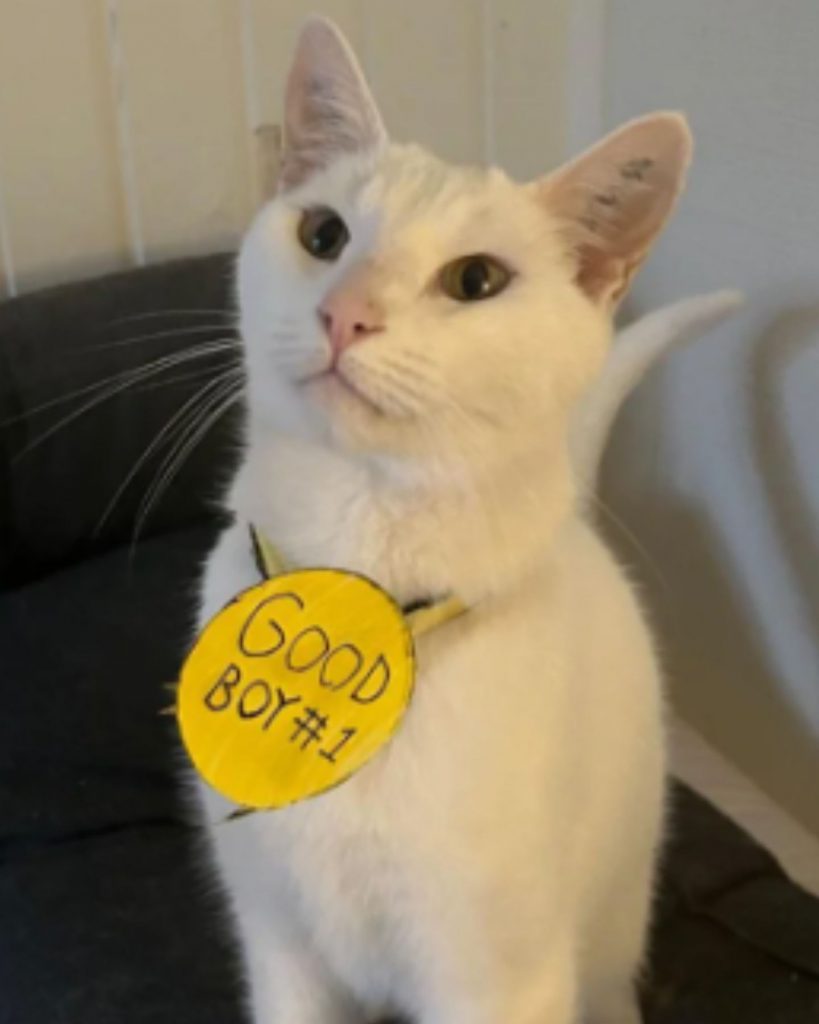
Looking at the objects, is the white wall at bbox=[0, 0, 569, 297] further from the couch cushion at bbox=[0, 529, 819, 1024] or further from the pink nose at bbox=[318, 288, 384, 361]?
the pink nose at bbox=[318, 288, 384, 361]

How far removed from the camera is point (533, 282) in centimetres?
74

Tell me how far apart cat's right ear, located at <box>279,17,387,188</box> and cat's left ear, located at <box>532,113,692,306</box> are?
11 centimetres

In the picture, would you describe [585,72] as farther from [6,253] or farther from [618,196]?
[618,196]

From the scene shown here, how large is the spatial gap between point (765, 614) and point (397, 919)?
65cm

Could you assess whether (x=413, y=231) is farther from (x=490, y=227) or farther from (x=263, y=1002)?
(x=263, y=1002)

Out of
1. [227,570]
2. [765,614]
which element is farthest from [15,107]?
[765,614]

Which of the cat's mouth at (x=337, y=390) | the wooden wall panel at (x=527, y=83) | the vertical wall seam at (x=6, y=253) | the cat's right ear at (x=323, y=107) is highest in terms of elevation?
the cat's right ear at (x=323, y=107)

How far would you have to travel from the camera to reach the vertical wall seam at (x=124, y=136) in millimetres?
1385

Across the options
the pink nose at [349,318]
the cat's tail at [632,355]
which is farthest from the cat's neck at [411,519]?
the cat's tail at [632,355]

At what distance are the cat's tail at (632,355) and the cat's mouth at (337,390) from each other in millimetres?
504

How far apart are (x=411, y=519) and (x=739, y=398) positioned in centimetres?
62

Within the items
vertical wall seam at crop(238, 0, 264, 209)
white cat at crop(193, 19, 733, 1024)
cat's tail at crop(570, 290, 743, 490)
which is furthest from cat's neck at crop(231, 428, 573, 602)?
vertical wall seam at crop(238, 0, 264, 209)

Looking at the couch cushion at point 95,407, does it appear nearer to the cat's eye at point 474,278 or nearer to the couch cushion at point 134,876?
the couch cushion at point 134,876

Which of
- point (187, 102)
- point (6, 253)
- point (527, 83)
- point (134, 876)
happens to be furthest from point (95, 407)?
point (527, 83)
